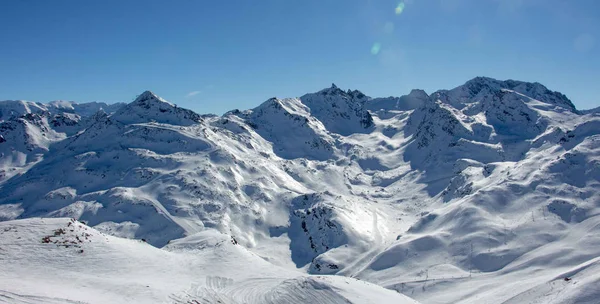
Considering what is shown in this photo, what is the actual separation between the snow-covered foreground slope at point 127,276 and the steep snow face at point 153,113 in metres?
158

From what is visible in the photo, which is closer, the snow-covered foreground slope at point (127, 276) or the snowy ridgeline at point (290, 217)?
the snow-covered foreground slope at point (127, 276)

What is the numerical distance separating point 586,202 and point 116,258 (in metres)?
107

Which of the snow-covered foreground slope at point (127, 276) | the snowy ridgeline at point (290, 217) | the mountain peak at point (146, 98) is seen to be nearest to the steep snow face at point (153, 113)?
the mountain peak at point (146, 98)

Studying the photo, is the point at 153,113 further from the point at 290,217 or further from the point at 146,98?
the point at 290,217

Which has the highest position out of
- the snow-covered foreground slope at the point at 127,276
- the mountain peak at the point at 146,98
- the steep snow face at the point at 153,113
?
the mountain peak at the point at 146,98

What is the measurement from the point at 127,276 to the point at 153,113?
565 ft

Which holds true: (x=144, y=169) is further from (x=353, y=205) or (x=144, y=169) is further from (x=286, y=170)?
(x=353, y=205)

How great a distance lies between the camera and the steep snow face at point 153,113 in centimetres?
18588

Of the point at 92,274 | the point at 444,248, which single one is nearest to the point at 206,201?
the point at 444,248

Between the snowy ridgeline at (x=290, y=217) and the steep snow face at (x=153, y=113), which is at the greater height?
the steep snow face at (x=153, y=113)

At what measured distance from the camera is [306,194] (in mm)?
147625

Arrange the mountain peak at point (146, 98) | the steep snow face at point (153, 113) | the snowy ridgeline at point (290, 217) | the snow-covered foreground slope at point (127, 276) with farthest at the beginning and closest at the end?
1. the mountain peak at point (146, 98)
2. the steep snow face at point (153, 113)
3. the snowy ridgeline at point (290, 217)
4. the snow-covered foreground slope at point (127, 276)

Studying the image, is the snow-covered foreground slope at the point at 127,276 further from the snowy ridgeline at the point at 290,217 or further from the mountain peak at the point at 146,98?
the mountain peak at the point at 146,98

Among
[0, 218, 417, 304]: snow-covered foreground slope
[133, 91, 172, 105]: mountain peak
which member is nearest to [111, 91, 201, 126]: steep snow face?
[133, 91, 172, 105]: mountain peak
